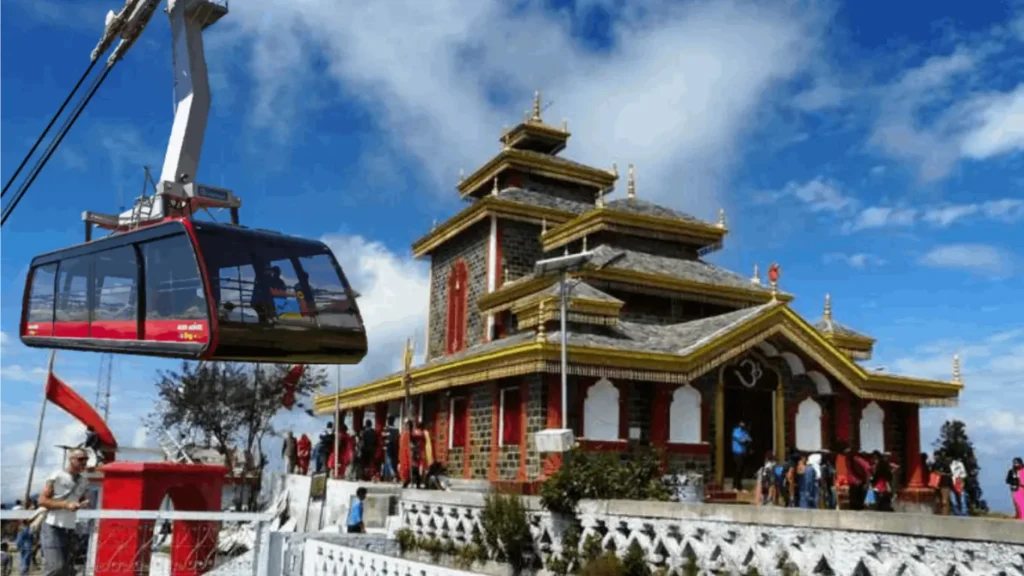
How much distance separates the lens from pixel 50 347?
14977 millimetres

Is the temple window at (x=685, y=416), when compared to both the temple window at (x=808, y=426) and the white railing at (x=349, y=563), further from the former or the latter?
the white railing at (x=349, y=563)

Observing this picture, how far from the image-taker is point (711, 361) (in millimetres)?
21375

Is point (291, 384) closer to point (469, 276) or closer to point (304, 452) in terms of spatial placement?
point (304, 452)

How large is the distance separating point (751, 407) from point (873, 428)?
3.81 metres

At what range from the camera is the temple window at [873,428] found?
2459 centimetres

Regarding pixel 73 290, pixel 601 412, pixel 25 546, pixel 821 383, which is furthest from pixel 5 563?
pixel 821 383

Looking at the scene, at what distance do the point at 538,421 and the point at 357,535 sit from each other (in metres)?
5.80

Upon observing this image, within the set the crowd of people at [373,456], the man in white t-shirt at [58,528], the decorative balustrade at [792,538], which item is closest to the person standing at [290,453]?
the crowd of people at [373,456]

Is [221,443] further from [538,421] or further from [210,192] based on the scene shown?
[210,192]

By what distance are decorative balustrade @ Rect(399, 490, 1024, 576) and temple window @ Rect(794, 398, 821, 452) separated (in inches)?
461

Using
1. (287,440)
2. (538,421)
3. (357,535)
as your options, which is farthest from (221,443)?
(357,535)

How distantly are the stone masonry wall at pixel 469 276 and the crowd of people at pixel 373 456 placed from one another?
11.9 ft

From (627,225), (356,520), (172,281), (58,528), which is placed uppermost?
(627,225)

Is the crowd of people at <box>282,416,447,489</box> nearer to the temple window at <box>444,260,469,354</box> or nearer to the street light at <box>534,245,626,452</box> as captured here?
the temple window at <box>444,260,469,354</box>
